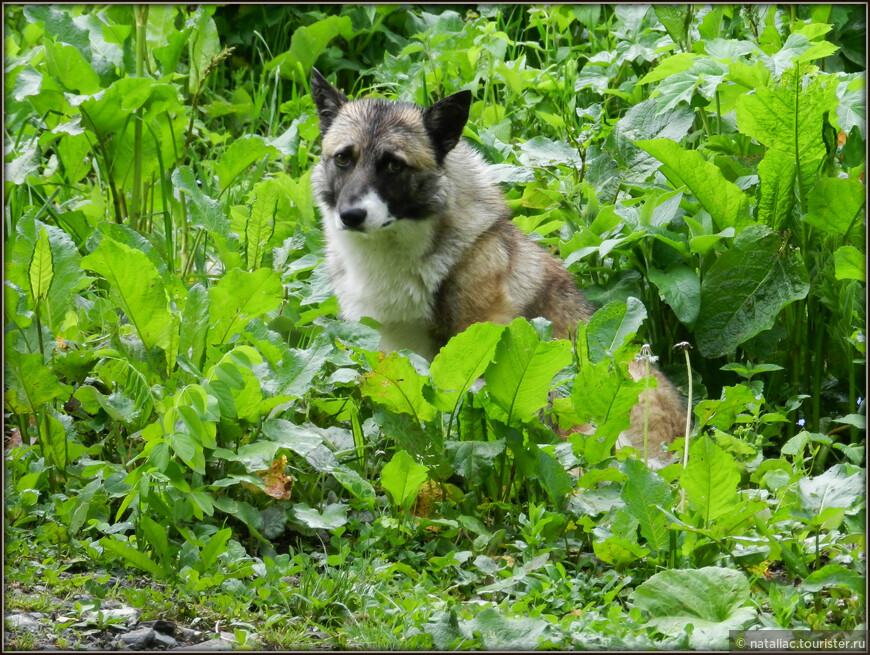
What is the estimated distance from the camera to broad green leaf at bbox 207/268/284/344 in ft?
12.0

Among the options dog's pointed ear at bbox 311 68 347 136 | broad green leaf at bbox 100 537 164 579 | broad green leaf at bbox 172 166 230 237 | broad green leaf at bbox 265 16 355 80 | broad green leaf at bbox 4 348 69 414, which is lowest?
broad green leaf at bbox 100 537 164 579

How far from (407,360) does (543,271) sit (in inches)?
66.0

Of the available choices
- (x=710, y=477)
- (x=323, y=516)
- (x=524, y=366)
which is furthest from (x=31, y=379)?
(x=710, y=477)

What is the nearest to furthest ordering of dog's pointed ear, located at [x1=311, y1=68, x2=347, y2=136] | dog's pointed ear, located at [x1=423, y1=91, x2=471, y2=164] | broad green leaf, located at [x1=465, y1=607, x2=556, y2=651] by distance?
broad green leaf, located at [x1=465, y1=607, x2=556, y2=651] → dog's pointed ear, located at [x1=423, y1=91, x2=471, y2=164] → dog's pointed ear, located at [x1=311, y1=68, x2=347, y2=136]

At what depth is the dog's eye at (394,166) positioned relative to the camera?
481 centimetres

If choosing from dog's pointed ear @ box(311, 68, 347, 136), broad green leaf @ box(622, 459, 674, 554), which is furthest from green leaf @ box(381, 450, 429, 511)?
dog's pointed ear @ box(311, 68, 347, 136)

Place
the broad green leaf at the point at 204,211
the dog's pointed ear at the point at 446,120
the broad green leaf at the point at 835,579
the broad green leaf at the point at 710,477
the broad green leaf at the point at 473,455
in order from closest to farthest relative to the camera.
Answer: the broad green leaf at the point at 835,579, the broad green leaf at the point at 710,477, the broad green leaf at the point at 473,455, the broad green leaf at the point at 204,211, the dog's pointed ear at the point at 446,120

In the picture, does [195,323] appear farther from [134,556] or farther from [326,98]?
[326,98]

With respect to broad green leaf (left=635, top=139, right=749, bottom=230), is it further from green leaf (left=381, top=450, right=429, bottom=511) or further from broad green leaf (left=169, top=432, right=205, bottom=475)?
broad green leaf (left=169, top=432, right=205, bottom=475)

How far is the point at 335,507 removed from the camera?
329 centimetres

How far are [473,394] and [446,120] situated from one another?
198cm

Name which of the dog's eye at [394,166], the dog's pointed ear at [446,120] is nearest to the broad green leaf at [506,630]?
the dog's eye at [394,166]

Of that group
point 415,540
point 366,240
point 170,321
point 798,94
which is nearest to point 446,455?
point 415,540

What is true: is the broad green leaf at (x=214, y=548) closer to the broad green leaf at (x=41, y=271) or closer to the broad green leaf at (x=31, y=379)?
the broad green leaf at (x=31, y=379)
